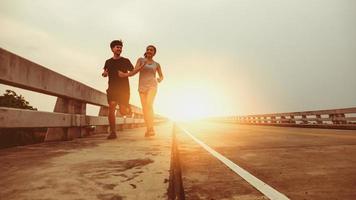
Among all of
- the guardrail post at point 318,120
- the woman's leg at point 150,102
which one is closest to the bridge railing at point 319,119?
the guardrail post at point 318,120

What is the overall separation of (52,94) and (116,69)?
2168 mm

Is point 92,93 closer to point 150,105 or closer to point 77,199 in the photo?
point 150,105

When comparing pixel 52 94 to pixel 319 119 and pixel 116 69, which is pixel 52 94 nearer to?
pixel 116 69

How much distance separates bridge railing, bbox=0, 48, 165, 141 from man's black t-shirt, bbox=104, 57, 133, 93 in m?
0.56

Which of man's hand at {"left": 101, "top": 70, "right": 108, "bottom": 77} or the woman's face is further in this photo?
the woman's face

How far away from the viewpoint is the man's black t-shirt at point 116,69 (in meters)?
7.77

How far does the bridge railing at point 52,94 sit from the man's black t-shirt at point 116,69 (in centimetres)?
56

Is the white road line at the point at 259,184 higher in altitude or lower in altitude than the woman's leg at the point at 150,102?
lower

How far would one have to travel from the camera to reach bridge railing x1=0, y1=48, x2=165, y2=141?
14.1 feet

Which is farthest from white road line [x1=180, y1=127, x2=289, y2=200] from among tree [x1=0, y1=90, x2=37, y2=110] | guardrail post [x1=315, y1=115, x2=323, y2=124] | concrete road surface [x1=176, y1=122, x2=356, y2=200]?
guardrail post [x1=315, y1=115, x2=323, y2=124]

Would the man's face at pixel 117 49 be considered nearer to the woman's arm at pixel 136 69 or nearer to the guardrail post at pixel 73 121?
the woman's arm at pixel 136 69

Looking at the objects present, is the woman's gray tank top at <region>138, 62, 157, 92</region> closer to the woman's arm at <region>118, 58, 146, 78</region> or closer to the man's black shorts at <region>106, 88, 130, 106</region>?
the woman's arm at <region>118, 58, 146, 78</region>

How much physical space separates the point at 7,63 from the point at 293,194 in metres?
3.63

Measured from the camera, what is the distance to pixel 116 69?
7773mm
